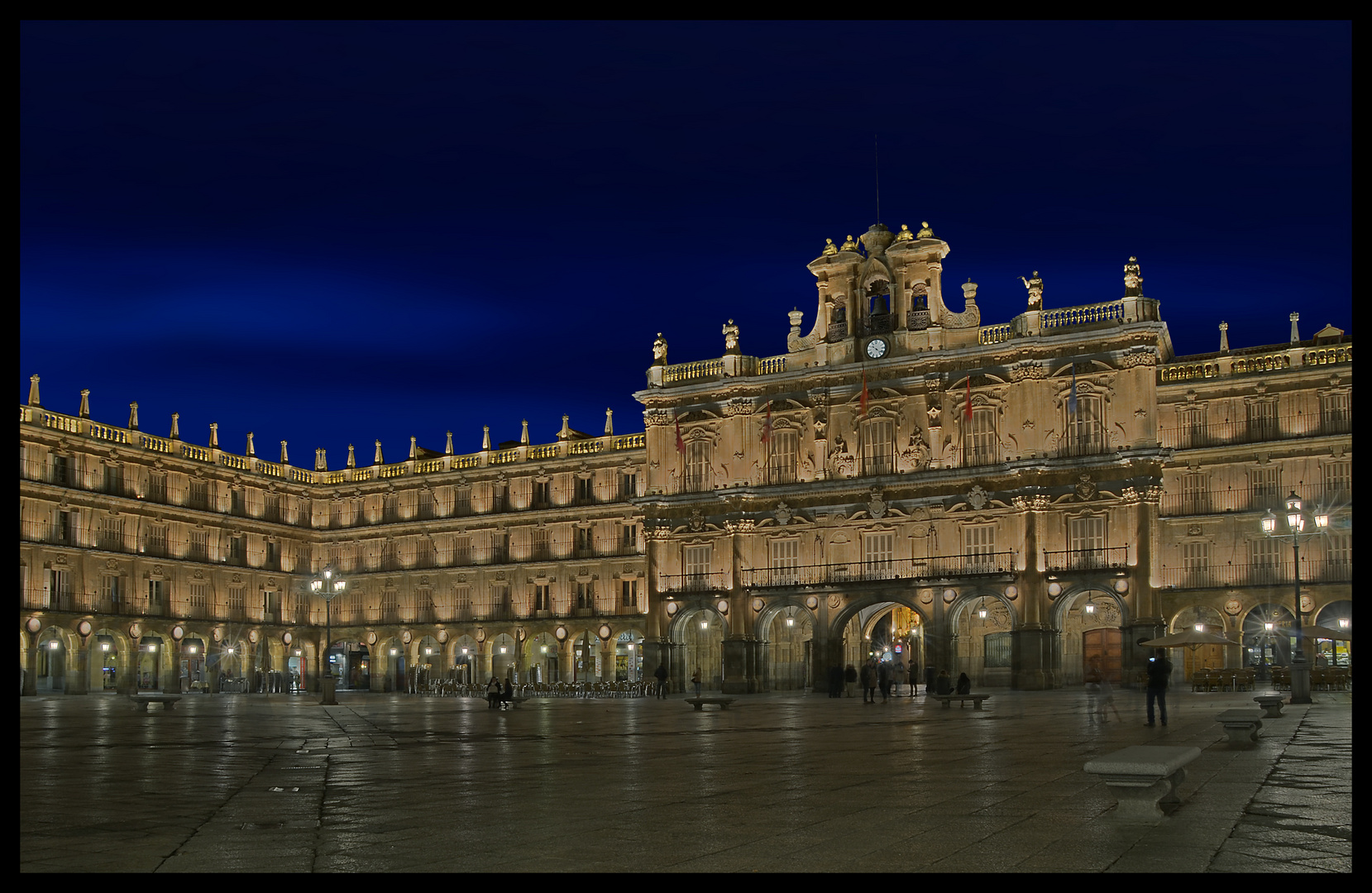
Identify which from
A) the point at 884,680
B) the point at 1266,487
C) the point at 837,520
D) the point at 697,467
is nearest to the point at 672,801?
the point at 884,680

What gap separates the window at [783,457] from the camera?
6575 cm

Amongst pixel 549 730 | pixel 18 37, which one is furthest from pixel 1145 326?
pixel 18 37

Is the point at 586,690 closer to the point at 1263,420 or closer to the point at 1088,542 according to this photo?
the point at 1088,542

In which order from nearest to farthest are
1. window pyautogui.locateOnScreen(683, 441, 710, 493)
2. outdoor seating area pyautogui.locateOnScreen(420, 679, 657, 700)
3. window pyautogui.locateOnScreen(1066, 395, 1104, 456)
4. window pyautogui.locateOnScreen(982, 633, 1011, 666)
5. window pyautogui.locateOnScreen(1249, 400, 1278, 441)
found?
window pyautogui.locateOnScreen(1066, 395, 1104, 456), window pyautogui.locateOnScreen(1249, 400, 1278, 441), window pyautogui.locateOnScreen(982, 633, 1011, 666), outdoor seating area pyautogui.locateOnScreen(420, 679, 657, 700), window pyautogui.locateOnScreen(683, 441, 710, 493)

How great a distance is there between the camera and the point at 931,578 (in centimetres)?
6125

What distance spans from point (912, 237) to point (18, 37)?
59.3 m

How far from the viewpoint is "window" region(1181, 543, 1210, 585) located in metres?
60.2

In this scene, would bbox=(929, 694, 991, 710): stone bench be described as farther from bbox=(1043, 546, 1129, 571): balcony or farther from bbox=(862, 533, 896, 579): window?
bbox=(862, 533, 896, 579): window

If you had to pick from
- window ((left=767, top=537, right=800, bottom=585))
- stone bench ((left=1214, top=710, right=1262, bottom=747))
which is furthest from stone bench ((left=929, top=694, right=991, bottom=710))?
window ((left=767, top=537, right=800, bottom=585))

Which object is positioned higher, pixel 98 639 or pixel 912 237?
pixel 912 237

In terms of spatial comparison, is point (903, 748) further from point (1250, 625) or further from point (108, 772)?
point (1250, 625)

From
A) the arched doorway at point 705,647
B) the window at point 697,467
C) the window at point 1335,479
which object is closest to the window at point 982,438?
the window at point 697,467

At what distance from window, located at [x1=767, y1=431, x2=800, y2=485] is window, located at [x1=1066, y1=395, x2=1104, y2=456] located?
12633 millimetres

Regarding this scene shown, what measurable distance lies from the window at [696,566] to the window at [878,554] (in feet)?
26.5
